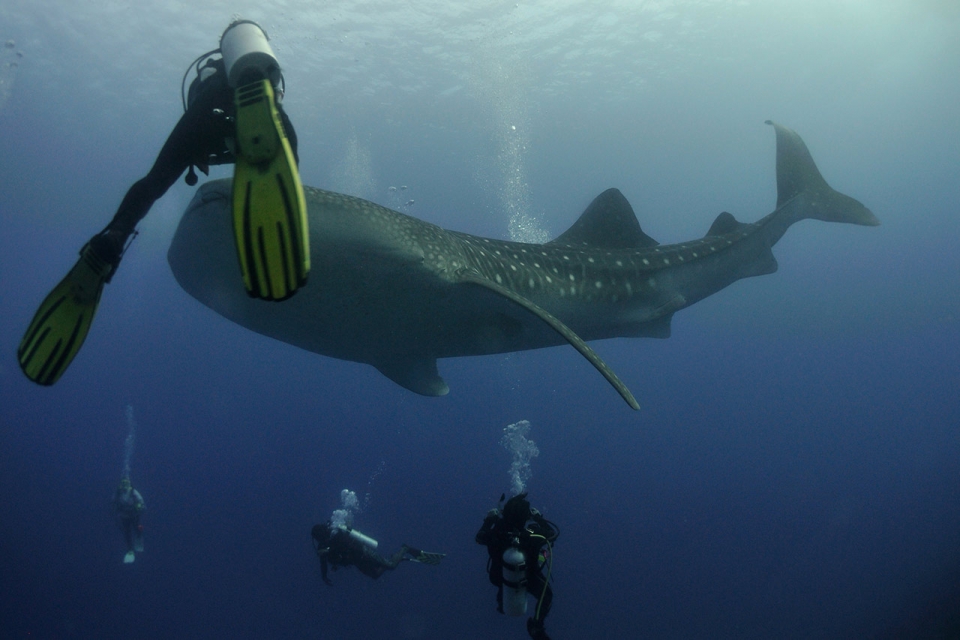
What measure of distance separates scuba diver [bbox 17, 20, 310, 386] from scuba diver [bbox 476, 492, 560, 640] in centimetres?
382

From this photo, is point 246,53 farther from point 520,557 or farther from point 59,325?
point 520,557

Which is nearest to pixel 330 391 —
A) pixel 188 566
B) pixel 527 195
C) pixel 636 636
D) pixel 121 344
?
pixel 527 195

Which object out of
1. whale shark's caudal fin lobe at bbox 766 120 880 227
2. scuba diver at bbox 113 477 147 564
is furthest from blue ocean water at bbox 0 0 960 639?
whale shark's caudal fin lobe at bbox 766 120 880 227

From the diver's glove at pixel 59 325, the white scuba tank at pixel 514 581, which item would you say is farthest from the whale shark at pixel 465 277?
the white scuba tank at pixel 514 581

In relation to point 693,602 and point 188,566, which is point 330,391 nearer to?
point 188,566

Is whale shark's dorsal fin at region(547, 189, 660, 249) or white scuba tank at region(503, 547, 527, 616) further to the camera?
whale shark's dorsal fin at region(547, 189, 660, 249)

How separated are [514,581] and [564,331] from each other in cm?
290

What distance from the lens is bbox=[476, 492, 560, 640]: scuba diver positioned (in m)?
5.41

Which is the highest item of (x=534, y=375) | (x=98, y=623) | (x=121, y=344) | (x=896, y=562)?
(x=121, y=344)

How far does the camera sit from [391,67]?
81.6 feet

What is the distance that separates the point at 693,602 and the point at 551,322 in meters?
19.2

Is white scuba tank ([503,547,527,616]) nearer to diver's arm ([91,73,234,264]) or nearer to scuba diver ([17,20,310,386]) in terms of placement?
scuba diver ([17,20,310,386])

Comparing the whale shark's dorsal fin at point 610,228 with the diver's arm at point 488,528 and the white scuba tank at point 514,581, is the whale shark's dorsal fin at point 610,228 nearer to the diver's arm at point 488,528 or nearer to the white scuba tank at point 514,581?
the diver's arm at point 488,528

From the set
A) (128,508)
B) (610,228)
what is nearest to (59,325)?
(610,228)
